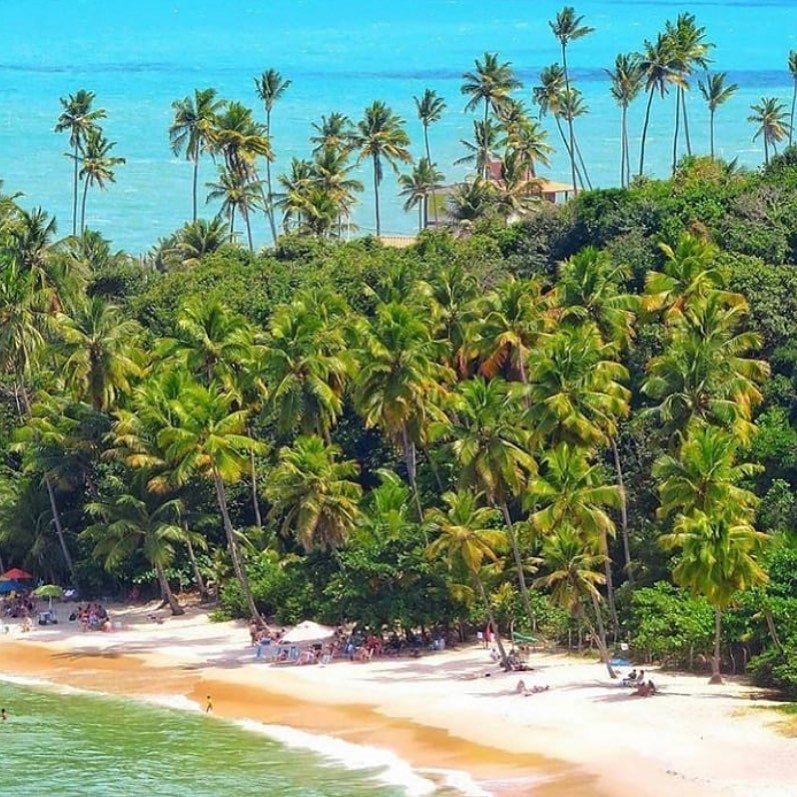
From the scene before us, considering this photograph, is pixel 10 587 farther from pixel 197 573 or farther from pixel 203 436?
pixel 203 436

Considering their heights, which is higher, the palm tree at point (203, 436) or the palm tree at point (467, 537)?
the palm tree at point (203, 436)

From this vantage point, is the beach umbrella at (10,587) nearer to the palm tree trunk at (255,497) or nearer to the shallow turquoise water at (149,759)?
the palm tree trunk at (255,497)

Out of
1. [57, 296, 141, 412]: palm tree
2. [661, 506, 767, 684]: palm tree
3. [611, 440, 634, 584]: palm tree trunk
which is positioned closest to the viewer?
[661, 506, 767, 684]: palm tree

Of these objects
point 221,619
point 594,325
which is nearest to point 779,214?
point 594,325

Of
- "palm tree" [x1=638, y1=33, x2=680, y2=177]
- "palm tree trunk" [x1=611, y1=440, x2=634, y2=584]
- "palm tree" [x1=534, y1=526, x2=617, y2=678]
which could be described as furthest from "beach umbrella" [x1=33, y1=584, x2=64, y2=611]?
"palm tree" [x1=638, y1=33, x2=680, y2=177]

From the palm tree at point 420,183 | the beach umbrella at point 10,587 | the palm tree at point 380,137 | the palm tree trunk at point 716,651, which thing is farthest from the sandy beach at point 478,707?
the palm tree at point 420,183

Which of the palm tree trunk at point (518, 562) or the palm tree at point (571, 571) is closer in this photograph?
the palm tree at point (571, 571)

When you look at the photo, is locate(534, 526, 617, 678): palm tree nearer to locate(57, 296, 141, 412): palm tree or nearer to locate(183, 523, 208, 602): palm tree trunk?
locate(183, 523, 208, 602): palm tree trunk
